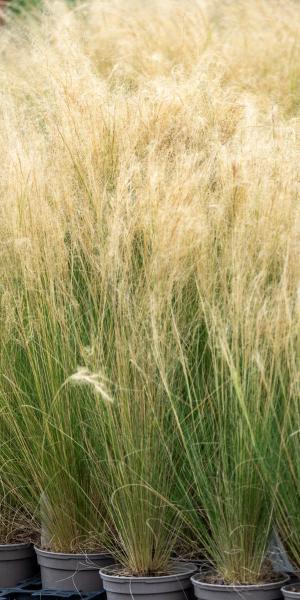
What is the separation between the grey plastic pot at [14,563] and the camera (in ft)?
10.6

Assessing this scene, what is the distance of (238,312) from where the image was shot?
2.59m

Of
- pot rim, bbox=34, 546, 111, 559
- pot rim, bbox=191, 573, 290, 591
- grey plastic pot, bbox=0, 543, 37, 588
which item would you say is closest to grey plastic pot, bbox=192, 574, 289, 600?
pot rim, bbox=191, 573, 290, 591

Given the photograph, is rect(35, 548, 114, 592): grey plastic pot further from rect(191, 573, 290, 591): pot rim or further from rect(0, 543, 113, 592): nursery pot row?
rect(191, 573, 290, 591): pot rim

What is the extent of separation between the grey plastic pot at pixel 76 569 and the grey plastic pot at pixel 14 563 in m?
0.22

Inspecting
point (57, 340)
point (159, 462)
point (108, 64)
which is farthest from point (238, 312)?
point (108, 64)

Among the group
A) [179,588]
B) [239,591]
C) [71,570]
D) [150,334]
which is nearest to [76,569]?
[71,570]

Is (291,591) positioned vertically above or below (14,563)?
above

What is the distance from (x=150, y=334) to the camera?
2.78 m

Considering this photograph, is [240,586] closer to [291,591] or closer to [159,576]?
[291,591]

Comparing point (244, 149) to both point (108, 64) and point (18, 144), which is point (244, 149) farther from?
point (108, 64)

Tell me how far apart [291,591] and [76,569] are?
823mm

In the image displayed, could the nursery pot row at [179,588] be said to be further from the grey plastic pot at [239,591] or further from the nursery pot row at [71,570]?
the nursery pot row at [71,570]

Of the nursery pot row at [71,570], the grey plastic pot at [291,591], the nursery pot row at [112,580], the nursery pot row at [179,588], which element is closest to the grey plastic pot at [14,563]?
the nursery pot row at [112,580]

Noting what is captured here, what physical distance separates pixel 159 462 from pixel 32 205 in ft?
3.09
